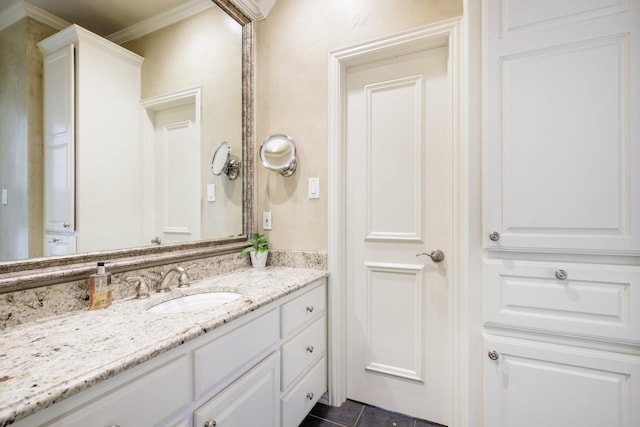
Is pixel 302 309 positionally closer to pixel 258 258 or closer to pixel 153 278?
pixel 258 258

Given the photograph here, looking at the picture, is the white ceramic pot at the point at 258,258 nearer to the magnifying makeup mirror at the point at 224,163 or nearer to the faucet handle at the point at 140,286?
the magnifying makeup mirror at the point at 224,163

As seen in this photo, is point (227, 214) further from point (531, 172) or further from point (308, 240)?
point (531, 172)

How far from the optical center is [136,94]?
4.26 feet

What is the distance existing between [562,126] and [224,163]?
5.40 feet

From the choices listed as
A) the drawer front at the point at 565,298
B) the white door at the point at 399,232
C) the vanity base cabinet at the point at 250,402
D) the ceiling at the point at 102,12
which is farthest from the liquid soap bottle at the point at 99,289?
the drawer front at the point at 565,298

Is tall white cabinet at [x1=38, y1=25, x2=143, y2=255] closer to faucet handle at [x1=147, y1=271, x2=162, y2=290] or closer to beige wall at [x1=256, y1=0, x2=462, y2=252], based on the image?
faucet handle at [x1=147, y1=271, x2=162, y2=290]

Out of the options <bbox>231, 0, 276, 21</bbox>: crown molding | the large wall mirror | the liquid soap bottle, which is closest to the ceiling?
the large wall mirror

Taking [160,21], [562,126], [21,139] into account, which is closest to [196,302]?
[21,139]

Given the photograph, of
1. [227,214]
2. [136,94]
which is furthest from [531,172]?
[136,94]

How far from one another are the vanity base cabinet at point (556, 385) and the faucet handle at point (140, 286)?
140cm

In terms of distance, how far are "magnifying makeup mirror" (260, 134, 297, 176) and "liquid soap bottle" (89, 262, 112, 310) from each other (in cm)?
105

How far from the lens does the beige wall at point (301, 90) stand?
69.0 inches

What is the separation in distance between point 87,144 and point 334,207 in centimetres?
119

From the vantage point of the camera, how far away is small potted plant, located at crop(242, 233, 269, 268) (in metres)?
1.84
